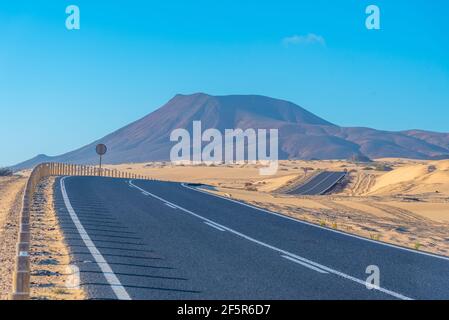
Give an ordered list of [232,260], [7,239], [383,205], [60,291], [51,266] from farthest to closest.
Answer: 1. [383,205]
2. [7,239]
3. [232,260]
4. [51,266]
5. [60,291]

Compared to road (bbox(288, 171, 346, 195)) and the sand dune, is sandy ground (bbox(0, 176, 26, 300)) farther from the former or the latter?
the sand dune

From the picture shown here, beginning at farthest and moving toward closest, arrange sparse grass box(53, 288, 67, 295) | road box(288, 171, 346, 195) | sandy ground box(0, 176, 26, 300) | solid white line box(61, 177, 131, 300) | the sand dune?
road box(288, 171, 346, 195) < the sand dune < sandy ground box(0, 176, 26, 300) < sparse grass box(53, 288, 67, 295) < solid white line box(61, 177, 131, 300)

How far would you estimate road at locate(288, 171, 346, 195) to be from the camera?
60.4 metres

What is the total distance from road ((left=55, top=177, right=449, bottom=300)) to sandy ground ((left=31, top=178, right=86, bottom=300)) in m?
0.19

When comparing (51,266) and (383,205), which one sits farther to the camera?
(383,205)

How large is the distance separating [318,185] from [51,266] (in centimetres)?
5886

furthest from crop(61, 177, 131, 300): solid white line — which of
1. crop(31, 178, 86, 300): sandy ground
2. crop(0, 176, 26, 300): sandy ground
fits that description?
crop(0, 176, 26, 300): sandy ground

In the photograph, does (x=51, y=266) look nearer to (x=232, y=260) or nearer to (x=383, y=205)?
(x=232, y=260)

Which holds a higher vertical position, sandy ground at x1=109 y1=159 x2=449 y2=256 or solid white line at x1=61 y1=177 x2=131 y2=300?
solid white line at x1=61 y1=177 x2=131 y2=300

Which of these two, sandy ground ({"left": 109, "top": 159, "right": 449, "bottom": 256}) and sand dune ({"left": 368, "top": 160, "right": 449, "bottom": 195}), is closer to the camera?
sandy ground ({"left": 109, "top": 159, "right": 449, "bottom": 256})

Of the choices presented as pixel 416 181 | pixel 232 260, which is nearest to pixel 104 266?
pixel 232 260

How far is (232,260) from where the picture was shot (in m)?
11.8

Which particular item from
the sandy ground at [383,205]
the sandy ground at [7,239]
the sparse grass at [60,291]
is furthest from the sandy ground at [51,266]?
the sandy ground at [383,205]

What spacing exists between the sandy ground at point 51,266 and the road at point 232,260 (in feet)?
0.63
